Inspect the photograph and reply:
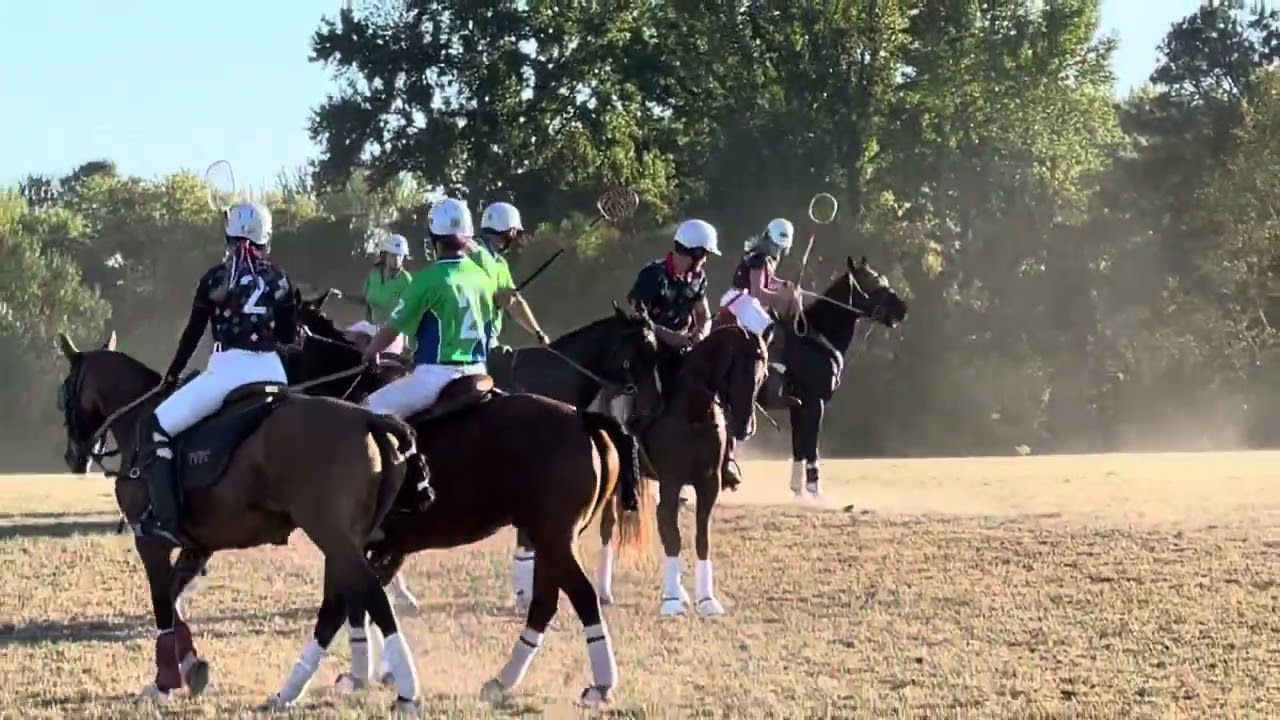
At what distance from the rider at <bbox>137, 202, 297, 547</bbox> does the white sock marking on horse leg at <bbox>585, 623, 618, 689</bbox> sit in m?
2.21

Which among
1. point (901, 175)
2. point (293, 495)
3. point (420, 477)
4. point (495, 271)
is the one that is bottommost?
point (293, 495)

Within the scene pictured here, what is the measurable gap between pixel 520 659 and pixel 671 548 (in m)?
3.91

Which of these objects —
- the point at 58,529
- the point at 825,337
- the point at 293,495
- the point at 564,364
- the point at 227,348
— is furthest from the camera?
the point at 825,337

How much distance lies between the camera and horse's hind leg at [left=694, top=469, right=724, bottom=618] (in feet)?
47.2

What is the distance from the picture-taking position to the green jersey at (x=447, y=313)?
10.9 meters

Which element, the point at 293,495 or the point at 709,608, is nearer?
the point at 293,495

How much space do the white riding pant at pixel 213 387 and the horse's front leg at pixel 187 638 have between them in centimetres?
91

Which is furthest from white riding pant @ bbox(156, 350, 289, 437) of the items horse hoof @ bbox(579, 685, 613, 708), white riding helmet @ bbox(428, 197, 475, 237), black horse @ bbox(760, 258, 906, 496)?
black horse @ bbox(760, 258, 906, 496)

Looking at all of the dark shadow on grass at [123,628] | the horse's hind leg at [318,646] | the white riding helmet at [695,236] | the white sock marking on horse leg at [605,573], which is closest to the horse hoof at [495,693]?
the horse's hind leg at [318,646]

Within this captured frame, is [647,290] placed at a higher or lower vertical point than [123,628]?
higher

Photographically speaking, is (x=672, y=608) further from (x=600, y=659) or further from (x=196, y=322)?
(x=196, y=322)

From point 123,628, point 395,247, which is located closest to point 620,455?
point 123,628

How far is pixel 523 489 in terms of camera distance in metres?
10.8

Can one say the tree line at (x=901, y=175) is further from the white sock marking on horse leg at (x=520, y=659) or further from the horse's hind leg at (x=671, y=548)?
the white sock marking on horse leg at (x=520, y=659)
